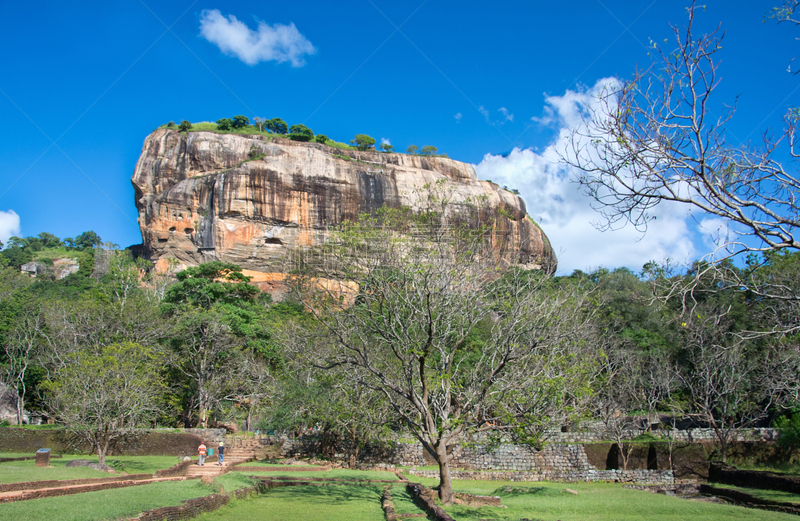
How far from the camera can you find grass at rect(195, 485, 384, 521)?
8785mm

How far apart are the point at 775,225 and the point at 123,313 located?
2788 cm

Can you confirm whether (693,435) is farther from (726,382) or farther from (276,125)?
(276,125)

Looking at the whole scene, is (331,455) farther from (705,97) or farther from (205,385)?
(705,97)

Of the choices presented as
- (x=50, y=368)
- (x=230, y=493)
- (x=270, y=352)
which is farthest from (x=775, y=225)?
(x=50, y=368)

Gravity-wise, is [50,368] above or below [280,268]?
below

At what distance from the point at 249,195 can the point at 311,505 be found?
41.6 metres

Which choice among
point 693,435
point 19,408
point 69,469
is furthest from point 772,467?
point 19,408

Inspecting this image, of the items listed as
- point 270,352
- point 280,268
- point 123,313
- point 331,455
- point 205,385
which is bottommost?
point 331,455

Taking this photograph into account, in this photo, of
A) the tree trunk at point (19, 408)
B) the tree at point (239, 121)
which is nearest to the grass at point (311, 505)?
the tree trunk at point (19, 408)

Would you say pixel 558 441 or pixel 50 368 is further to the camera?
pixel 50 368

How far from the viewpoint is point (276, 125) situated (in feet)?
209

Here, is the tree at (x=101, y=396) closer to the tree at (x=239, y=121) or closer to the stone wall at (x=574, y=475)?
the stone wall at (x=574, y=475)

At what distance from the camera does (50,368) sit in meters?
26.2

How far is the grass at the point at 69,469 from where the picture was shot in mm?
10266
